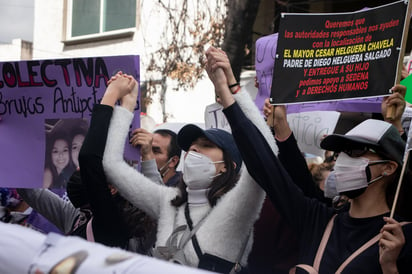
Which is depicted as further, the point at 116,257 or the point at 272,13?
the point at 272,13

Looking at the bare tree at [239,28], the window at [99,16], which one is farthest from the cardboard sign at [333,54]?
the window at [99,16]

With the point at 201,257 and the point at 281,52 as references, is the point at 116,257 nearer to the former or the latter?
the point at 201,257

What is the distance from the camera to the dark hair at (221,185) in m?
2.81

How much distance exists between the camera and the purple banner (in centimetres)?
350

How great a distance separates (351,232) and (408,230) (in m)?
0.21

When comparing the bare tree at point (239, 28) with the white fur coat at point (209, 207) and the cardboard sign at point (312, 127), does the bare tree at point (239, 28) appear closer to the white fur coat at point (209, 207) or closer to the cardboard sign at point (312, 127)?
the cardboard sign at point (312, 127)

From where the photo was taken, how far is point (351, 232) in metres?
2.28

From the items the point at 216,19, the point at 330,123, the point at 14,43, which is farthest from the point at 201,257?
the point at 14,43

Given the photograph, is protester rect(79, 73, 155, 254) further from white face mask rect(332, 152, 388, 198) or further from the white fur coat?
white face mask rect(332, 152, 388, 198)

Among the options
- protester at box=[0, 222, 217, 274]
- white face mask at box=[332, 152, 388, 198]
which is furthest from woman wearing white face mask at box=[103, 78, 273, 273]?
protester at box=[0, 222, 217, 274]

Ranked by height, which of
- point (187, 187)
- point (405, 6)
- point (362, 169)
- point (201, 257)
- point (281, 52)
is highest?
point (405, 6)

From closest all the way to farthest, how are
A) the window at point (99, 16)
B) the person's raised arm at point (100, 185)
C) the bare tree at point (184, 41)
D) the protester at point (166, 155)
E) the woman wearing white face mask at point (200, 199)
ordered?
the woman wearing white face mask at point (200, 199) → the person's raised arm at point (100, 185) → the protester at point (166, 155) → the bare tree at point (184, 41) → the window at point (99, 16)

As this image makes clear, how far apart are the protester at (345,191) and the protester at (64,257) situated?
50.3 inches

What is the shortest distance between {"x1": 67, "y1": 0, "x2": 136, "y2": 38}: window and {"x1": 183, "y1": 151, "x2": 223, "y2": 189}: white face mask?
9.72 m
